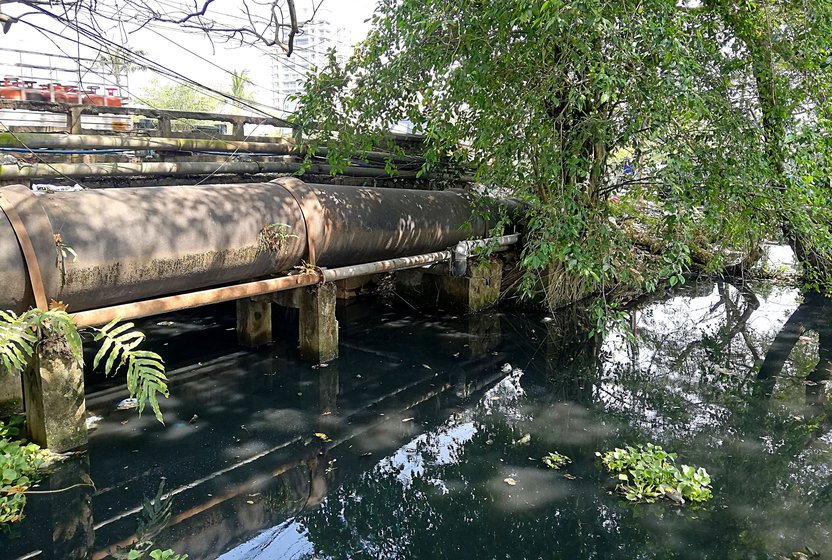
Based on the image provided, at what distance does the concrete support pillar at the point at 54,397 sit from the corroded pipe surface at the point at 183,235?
0.39 m

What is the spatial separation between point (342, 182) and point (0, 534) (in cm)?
641

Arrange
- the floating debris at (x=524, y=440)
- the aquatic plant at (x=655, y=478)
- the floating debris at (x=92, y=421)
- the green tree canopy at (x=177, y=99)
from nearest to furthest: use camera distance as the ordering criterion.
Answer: the aquatic plant at (x=655, y=478) < the floating debris at (x=92, y=421) < the floating debris at (x=524, y=440) < the green tree canopy at (x=177, y=99)

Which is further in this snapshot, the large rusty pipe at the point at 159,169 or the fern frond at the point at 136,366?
the large rusty pipe at the point at 159,169

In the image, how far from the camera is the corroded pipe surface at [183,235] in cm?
458

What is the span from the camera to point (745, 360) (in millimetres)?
7988

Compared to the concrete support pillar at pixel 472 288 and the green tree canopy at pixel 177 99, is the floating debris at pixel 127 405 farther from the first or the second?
the green tree canopy at pixel 177 99

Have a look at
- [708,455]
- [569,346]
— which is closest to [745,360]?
[569,346]

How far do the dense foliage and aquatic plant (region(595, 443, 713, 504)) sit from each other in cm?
187

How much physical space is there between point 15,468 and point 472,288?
20.0ft

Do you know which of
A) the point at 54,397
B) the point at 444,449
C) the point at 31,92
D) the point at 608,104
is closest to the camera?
the point at 54,397

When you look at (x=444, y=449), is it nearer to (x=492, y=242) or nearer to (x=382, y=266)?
(x=382, y=266)

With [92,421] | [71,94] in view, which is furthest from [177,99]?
[92,421]

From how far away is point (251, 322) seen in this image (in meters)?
7.42

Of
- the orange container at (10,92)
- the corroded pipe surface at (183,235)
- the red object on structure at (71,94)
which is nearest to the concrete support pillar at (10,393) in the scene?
the corroded pipe surface at (183,235)
